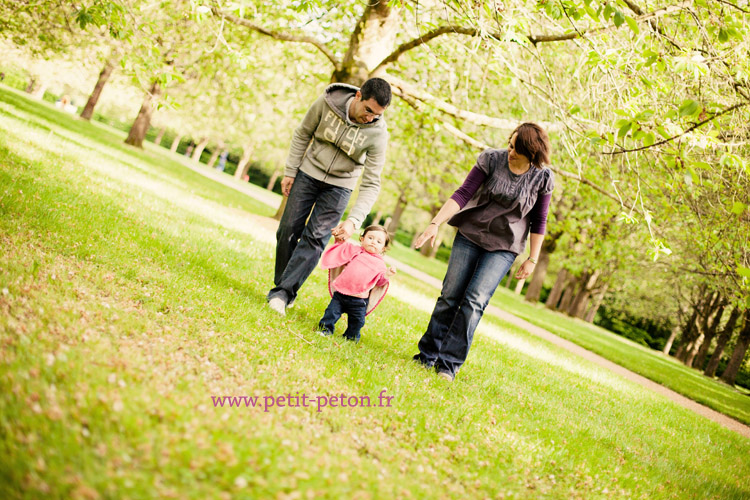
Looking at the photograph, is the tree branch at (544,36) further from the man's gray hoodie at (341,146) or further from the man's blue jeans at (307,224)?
the man's blue jeans at (307,224)

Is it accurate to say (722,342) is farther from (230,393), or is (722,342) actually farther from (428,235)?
(230,393)

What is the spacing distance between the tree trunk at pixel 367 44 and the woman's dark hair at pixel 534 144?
23.1 feet

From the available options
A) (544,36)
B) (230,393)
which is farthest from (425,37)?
(230,393)

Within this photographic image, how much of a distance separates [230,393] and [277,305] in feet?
6.83

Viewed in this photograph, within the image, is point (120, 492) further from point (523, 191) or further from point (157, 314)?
point (523, 191)

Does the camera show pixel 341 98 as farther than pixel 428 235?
Yes

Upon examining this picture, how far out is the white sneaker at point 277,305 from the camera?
5.00m

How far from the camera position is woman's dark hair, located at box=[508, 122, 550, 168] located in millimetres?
4527

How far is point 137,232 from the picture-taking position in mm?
6258

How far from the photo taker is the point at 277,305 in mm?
5027

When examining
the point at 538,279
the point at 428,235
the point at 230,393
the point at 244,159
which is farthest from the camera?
the point at 244,159

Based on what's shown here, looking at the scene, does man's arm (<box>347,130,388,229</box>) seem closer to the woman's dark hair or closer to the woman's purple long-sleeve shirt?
the woman's purple long-sleeve shirt

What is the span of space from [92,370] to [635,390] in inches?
376

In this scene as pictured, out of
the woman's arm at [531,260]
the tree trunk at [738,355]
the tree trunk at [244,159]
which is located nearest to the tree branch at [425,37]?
the woman's arm at [531,260]
